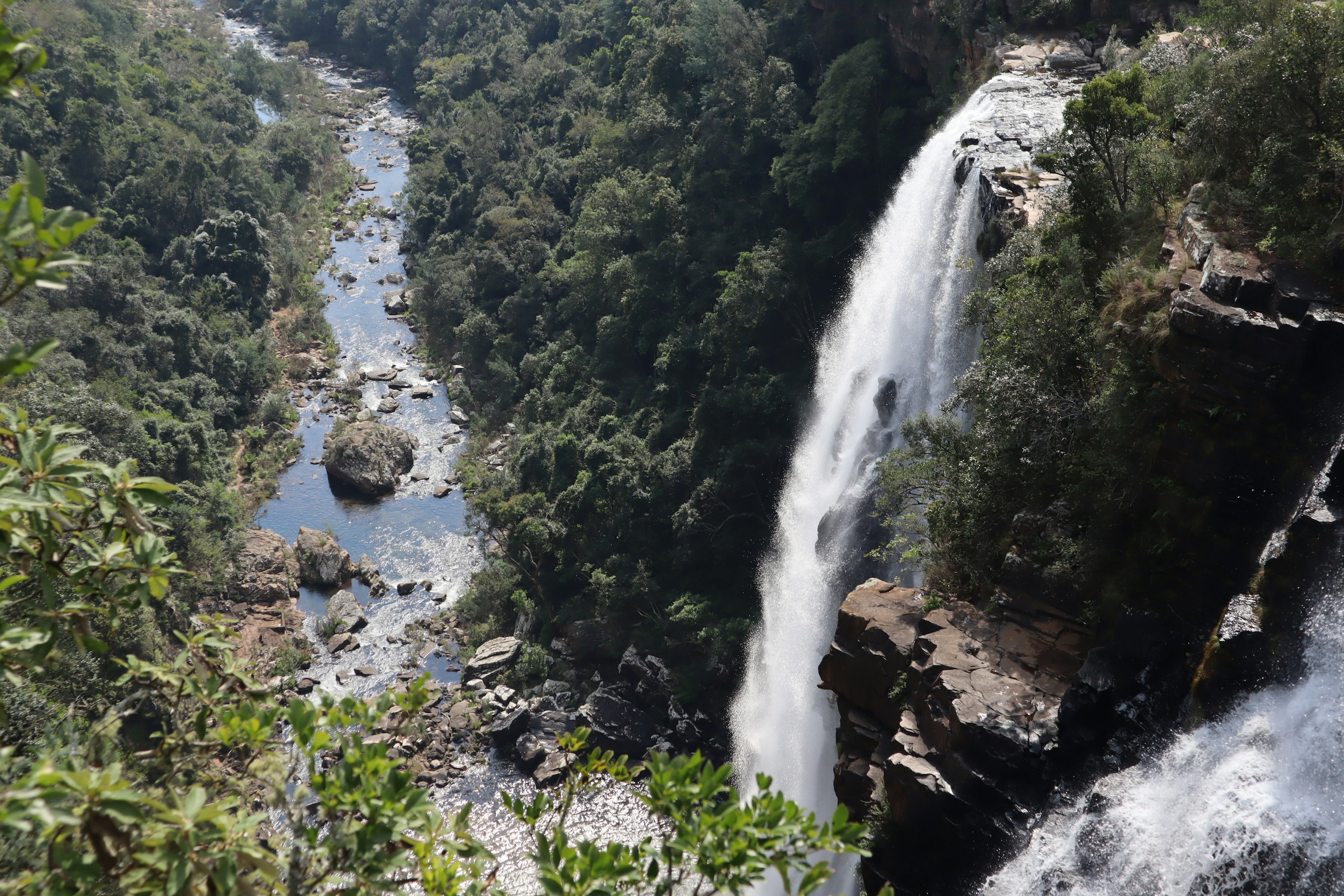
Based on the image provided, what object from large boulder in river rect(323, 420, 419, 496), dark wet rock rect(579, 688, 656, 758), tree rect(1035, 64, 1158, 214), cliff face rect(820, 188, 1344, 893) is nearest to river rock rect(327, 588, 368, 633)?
large boulder in river rect(323, 420, 419, 496)

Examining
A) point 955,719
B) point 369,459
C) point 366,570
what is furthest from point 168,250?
point 955,719

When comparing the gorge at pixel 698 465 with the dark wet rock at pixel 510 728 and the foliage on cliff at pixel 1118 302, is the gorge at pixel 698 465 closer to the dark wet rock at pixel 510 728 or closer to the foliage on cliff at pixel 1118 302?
the foliage on cliff at pixel 1118 302

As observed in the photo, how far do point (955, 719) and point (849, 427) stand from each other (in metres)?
14.6

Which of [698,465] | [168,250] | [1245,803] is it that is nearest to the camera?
[1245,803]

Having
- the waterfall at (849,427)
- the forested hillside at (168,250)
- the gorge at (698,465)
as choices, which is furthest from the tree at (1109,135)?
the forested hillside at (168,250)

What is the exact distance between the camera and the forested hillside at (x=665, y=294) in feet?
97.0

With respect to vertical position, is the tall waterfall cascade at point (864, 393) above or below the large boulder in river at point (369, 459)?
above

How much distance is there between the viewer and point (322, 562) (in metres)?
32.8

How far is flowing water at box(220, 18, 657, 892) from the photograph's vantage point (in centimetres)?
2458

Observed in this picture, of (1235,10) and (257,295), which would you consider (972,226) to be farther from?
(257,295)

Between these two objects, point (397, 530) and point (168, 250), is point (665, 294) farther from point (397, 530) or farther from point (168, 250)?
point (168, 250)

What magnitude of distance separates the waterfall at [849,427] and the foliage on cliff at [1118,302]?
4.57 m

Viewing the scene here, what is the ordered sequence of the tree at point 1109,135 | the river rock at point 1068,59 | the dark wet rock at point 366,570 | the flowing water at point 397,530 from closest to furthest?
the tree at point 1109,135 → the flowing water at point 397,530 → the river rock at point 1068,59 → the dark wet rock at point 366,570

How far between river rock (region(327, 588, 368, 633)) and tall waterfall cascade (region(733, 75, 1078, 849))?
1447 cm
